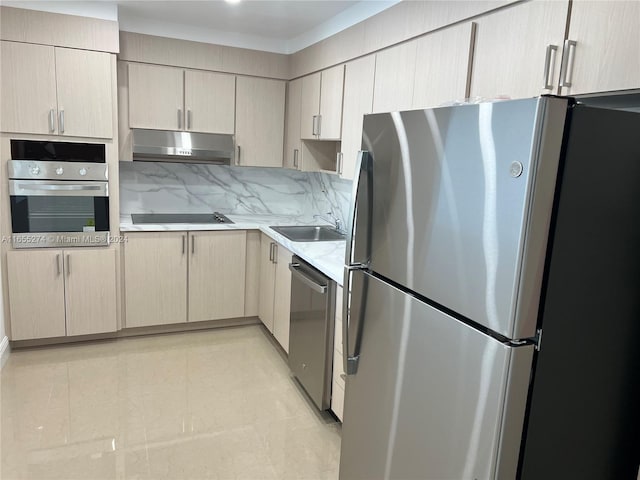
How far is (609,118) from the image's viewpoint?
1.13 meters

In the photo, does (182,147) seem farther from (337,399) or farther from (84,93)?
(337,399)

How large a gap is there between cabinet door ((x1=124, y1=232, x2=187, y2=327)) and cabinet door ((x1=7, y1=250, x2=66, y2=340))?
1.55 ft

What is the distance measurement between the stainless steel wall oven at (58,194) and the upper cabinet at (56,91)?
4.7 inches

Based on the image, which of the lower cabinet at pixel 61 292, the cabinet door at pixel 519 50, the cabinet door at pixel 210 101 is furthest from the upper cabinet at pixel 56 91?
the cabinet door at pixel 519 50

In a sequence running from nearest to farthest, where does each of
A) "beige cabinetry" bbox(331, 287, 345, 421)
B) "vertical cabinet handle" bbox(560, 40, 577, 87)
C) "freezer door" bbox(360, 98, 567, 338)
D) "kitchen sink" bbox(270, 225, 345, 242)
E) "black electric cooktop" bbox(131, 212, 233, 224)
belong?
"freezer door" bbox(360, 98, 567, 338)
"vertical cabinet handle" bbox(560, 40, 577, 87)
"beige cabinetry" bbox(331, 287, 345, 421)
"kitchen sink" bbox(270, 225, 345, 242)
"black electric cooktop" bbox(131, 212, 233, 224)

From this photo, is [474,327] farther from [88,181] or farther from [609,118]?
[88,181]

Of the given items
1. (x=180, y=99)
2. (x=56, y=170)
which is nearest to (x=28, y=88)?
(x=56, y=170)

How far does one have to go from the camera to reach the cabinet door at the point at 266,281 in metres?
3.72

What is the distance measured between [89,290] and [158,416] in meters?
1.28

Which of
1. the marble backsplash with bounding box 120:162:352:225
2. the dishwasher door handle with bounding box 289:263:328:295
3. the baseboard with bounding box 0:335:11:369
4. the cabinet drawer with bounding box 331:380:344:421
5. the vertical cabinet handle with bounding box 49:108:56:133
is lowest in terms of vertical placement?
the baseboard with bounding box 0:335:11:369

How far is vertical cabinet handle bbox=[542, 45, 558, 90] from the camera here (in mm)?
1583

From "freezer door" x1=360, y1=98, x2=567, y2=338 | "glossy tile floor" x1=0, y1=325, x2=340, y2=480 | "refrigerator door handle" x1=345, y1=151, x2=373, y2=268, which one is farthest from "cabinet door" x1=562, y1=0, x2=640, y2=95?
"glossy tile floor" x1=0, y1=325, x2=340, y2=480

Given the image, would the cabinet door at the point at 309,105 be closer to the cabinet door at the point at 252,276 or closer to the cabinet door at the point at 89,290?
the cabinet door at the point at 252,276

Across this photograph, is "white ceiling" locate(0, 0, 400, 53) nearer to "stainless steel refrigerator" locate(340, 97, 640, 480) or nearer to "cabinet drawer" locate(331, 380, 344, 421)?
"stainless steel refrigerator" locate(340, 97, 640, 480)
